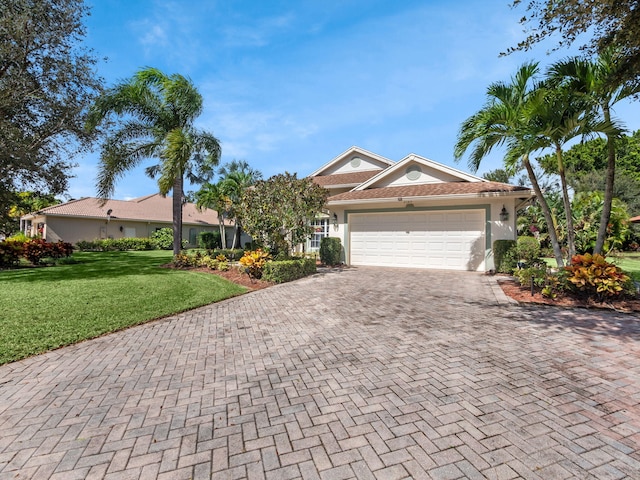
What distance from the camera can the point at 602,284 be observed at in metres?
6.62

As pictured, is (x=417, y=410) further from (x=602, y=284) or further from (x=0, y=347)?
(x=602, y=284)

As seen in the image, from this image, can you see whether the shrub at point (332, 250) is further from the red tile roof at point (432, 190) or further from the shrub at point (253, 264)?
the shrub at point (253, 264)

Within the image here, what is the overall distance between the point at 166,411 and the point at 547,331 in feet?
18.9

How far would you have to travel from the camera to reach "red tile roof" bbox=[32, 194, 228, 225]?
24062 millimetres

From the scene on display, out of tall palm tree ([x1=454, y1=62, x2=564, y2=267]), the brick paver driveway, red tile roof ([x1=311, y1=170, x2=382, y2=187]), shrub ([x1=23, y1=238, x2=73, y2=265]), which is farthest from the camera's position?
red tile roof ([x1=311, y1=170, x2=382, y2=187])

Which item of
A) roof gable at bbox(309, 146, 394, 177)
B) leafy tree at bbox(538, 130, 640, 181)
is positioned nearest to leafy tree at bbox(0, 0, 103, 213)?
roof gable at bbox(309, 146, 394, 177)

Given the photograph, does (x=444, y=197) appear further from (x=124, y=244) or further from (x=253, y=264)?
(x=124, y=244)

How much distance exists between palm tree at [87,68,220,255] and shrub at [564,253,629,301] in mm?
13989

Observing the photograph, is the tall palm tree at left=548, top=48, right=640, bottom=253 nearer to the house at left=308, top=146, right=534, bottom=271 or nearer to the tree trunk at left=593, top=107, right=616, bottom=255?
the tree trunk at left=593, top=107, right=616, bottom=255

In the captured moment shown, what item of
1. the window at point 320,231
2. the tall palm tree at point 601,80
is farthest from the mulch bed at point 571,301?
the window at point 320,231

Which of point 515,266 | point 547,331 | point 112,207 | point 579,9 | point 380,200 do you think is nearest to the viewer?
point 547,331

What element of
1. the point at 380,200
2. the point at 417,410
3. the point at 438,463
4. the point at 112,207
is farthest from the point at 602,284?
the point at 112,207

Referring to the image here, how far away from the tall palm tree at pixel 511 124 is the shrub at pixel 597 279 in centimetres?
153

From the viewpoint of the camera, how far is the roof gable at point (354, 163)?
64.0ft
